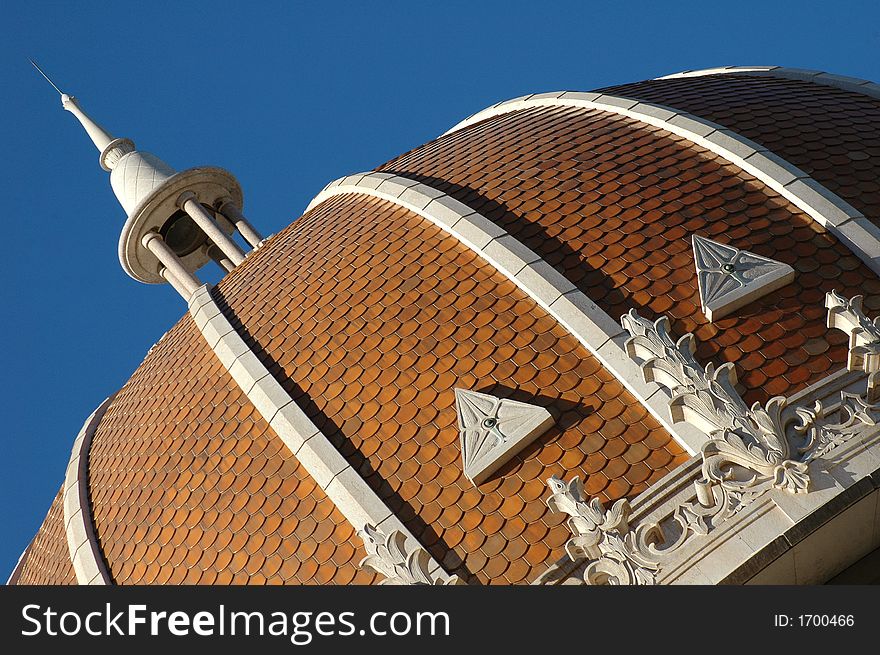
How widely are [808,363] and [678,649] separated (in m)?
7.77

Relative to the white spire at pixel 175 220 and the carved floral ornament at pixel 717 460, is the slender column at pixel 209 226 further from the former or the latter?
the carved floral ornament at pixel 717 460

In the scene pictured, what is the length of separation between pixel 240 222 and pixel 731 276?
18.8m

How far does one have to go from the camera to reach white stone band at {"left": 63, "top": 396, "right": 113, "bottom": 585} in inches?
944

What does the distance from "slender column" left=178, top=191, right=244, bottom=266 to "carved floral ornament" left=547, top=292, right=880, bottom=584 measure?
17771 mm

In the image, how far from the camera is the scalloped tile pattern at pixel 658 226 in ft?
69.8

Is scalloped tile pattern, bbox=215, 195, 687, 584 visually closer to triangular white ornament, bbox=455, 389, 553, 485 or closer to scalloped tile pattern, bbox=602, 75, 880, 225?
triangular white ornament, bbox=455, 389, 553, 485

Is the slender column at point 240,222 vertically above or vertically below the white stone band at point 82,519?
above

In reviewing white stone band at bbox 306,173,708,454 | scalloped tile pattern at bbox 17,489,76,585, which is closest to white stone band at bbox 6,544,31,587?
scalloped tile pattern at bbox 17,489,76,585

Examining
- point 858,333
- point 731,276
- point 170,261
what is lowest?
point 858,333

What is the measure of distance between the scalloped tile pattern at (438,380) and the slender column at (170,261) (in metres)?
8.07

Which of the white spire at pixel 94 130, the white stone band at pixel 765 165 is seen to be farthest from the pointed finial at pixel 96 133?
the white stone band at pixel 765 165

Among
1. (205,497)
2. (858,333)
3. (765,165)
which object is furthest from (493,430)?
(765,165)

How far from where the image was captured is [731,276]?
72.7ft

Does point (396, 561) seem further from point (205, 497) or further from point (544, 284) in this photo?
point (544, 284)
